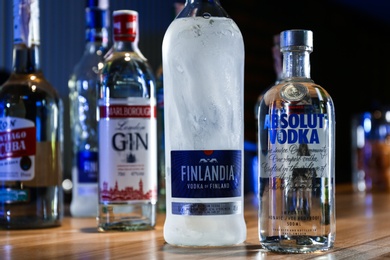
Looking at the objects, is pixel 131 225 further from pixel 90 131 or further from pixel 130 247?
pixel 90 131

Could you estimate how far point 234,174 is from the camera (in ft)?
2.98

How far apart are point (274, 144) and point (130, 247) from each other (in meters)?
0.22

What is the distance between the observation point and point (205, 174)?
89 cm

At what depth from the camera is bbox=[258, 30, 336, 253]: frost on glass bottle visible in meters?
0.85

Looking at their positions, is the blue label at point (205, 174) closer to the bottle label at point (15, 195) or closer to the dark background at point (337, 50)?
the bottle label at point (15, 195)

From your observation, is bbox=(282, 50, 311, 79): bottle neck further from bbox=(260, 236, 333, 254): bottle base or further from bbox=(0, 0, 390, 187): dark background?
bbox=(0, 0, 390, 187): dark background

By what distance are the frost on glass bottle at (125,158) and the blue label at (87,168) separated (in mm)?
323

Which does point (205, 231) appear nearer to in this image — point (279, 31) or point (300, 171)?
point (300, 171)

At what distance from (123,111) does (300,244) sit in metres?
0.41

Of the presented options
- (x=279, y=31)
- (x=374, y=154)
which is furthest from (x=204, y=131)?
(x=279, y=31)

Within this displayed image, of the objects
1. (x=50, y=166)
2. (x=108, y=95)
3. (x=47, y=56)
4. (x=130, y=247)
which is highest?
(x=47, y=56)

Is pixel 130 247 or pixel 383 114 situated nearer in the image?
pixel 130 247

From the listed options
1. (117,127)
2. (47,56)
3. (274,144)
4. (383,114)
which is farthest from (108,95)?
(47,56)

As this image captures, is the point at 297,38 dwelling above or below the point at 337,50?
below
